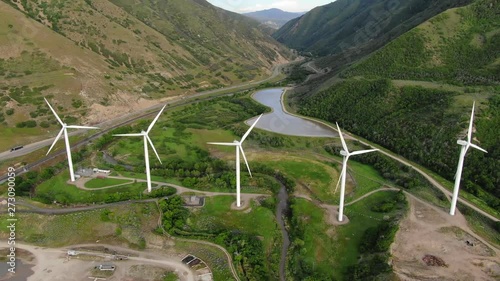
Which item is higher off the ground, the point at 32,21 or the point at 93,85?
the point at 32,21

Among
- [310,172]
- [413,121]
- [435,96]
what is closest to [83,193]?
[310,172]

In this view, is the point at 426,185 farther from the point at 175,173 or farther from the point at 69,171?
the point at 69,171

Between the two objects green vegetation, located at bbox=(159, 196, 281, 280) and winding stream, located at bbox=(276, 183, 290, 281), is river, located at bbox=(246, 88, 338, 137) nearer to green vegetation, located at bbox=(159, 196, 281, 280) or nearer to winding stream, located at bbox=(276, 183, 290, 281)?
winding stream, located at bbox=(276, 183, 290, 281)

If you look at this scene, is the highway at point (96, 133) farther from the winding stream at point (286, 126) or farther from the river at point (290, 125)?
the river at point (290, 125)

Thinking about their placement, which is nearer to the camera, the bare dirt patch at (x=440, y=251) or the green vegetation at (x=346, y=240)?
the bare dirt patch at (x=440, y=251)

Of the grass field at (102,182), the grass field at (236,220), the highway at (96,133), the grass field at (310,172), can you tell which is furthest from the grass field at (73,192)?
the grass field at (310,172)

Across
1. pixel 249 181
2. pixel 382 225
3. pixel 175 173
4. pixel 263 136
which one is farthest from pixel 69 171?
pixel 382 225

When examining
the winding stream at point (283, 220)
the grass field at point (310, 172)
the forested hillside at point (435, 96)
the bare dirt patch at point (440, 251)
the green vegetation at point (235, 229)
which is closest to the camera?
the bare dirt patch at point (440, 251)
